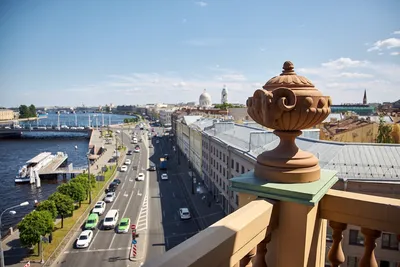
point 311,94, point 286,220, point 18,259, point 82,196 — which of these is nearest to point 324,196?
point 286,220

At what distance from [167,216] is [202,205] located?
5.93 m

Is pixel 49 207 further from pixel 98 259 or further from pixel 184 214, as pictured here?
pixel 184 214

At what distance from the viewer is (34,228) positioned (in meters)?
25.9

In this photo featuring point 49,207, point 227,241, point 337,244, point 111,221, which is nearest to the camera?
A: point 227,241

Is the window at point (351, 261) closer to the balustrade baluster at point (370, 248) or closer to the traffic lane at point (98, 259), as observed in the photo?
the balustrade baluster at point (370, 248)

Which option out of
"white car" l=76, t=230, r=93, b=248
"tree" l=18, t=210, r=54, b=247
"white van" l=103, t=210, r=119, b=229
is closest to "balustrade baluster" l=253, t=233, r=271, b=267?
"tree" l=18, t=210, r=54, b=247

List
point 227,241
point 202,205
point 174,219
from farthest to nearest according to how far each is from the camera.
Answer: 1. point 202,205
2. point 174,219
3. point 227,241

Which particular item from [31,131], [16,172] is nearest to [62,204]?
[16,172]

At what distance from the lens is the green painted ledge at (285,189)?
3.18 m

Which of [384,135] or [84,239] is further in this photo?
[384,135]

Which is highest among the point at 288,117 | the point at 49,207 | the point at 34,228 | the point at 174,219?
the point at 288,117

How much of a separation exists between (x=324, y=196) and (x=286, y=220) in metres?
0.70

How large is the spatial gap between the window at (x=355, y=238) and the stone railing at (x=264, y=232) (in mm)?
14580

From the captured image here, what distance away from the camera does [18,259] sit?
2628cm
